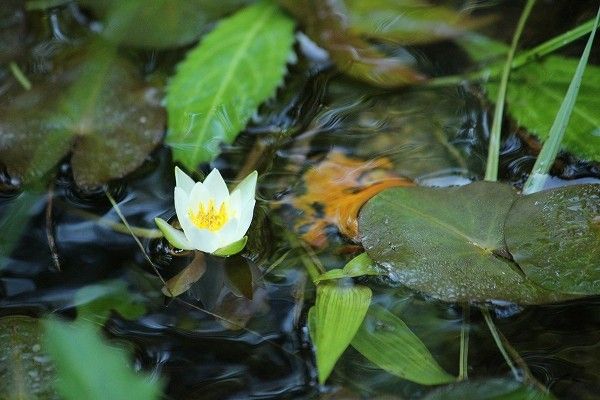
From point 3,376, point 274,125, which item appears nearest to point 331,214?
point 274,125

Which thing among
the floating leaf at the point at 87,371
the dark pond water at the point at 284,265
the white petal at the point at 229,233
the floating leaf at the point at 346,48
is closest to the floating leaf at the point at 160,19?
the dark pond water at the point at 284,265

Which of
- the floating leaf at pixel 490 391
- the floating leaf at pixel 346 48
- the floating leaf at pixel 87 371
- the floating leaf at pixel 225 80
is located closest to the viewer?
the floating leaf at pixel 87 371

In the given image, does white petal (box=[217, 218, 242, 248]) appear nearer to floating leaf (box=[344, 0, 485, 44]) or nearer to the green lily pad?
the green lily pad

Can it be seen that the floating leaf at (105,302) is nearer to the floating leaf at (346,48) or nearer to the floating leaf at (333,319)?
the floating leaf at (333,319)

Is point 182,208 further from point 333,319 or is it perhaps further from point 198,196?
point 333,319

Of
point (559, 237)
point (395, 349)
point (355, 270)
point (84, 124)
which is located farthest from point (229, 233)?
point (559, 237)

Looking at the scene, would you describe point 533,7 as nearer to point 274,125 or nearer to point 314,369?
point 274,125
